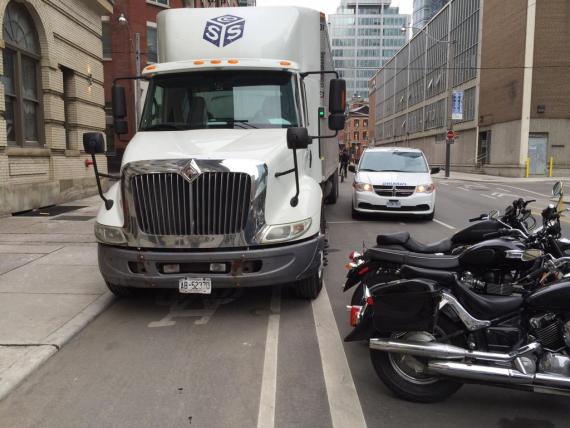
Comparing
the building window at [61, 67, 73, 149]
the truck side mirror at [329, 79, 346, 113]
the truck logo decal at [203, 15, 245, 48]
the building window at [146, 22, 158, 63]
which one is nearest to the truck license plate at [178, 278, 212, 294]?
the truck side mirror at [329, 79, 346, 113]

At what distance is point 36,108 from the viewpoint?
13.8 metres

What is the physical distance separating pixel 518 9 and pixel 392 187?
3294cm

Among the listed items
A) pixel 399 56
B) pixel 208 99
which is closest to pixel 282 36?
pixel 208 99

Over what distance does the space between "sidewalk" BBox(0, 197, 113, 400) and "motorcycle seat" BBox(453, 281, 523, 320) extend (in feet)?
11.0

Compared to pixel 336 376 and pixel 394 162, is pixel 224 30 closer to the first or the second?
pixel 336 376

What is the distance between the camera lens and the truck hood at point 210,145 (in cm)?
536

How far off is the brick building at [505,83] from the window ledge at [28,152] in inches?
1310

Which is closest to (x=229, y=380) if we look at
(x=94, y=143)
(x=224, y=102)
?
(x=94, y=143)

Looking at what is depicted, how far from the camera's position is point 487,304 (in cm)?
350

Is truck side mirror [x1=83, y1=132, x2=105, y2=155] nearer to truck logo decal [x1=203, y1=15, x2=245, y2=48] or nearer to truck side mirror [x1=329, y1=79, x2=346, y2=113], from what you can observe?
truck logo decal [x1=203, y1=15, x2=245, y2=48]

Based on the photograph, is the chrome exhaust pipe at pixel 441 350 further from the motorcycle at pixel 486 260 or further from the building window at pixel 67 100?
the building window at pixel 67 100

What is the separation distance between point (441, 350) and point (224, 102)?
4251 millimetres

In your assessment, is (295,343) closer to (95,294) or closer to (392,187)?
(95,294)

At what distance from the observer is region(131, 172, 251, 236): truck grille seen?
16.7 feet
